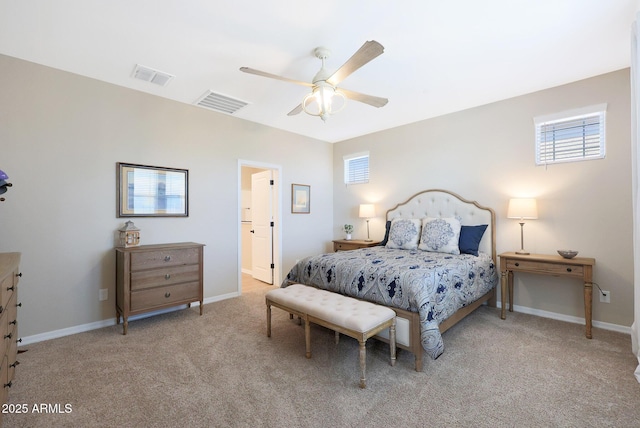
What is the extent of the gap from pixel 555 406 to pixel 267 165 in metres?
4.20

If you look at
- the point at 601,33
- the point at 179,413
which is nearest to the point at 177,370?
the point at 179,413

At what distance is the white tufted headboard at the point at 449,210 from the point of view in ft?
12.2

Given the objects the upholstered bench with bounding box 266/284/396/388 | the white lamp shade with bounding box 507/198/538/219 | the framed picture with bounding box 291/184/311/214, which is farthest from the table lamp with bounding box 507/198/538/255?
the framed picture with bounding box 291/184/311/214

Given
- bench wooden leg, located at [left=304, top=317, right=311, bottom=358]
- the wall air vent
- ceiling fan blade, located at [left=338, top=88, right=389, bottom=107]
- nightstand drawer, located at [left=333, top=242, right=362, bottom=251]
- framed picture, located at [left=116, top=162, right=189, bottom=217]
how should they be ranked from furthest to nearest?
1. nightstand drawer, located at [left=333, top=242, right=362, bottom=251]
2. framed picture, located at [left=116, top=162, right=189, bottom=217]
3. the wall air vent
4. ceiling fan blade, located at [left=338, top=88, right=389, bottom=107]
5. bench wooden leg, located at [left=304, top=317, right=311, bottom=358]

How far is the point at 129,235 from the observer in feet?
10.4

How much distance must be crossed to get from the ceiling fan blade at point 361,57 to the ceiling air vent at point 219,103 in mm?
1724

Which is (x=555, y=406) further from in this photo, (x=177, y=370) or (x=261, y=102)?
(x=261, y=102)

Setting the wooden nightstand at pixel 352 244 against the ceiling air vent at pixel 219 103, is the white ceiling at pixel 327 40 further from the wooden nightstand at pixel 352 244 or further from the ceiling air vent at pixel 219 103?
the wooden nightstand at pixel 352 244

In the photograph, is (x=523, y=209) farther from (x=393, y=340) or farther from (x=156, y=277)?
(x=156, y=277)

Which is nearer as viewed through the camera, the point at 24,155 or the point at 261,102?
the point at 24,155

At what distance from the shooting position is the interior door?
16.4ft

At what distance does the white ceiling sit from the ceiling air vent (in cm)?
13

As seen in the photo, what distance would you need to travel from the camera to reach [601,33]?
2.34 metres

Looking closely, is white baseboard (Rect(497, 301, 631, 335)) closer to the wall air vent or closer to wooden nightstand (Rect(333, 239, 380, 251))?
wooden nightstand (Rect(333, 239, 380, 251))
